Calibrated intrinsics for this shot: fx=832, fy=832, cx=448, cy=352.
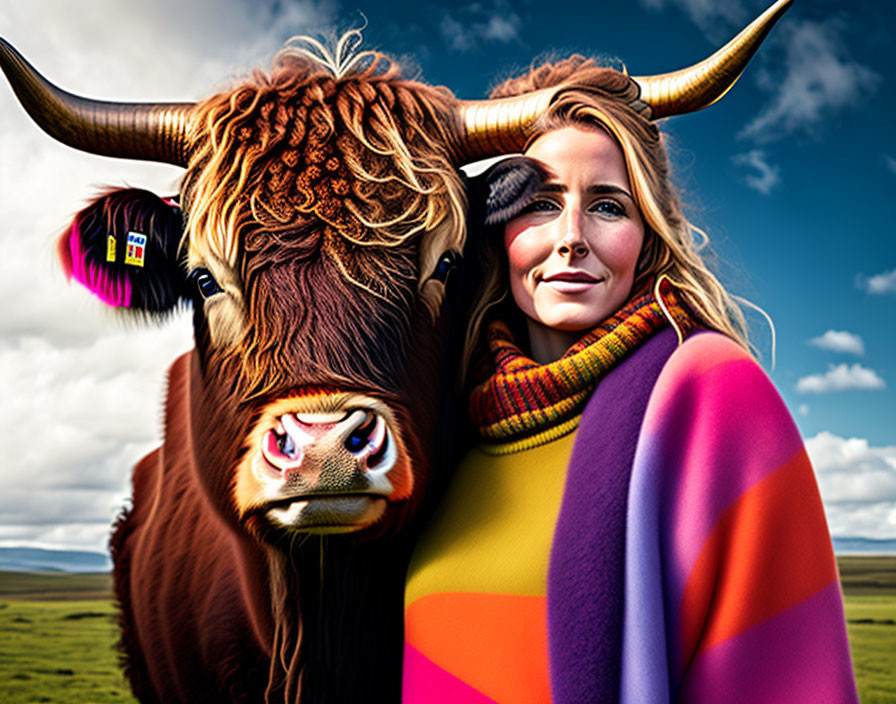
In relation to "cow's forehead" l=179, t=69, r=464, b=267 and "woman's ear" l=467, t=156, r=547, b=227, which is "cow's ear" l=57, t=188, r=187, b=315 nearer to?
"cow's forehead" l=179, t=69, r=464, b=267

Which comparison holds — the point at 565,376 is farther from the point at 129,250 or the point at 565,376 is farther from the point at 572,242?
the point at 129,250

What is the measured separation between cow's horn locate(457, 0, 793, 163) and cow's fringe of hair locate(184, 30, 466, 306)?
15 cm

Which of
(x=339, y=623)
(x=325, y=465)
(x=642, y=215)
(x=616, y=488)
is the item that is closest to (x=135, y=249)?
(x=325, y=465)

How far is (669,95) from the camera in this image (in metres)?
2.78

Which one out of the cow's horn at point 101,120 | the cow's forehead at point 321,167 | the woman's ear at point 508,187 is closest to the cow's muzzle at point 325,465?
the cow's forehead at point 321,167

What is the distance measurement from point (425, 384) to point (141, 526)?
2.67 m

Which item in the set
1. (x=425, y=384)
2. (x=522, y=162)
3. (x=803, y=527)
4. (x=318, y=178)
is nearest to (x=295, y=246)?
(x=318, y=178)

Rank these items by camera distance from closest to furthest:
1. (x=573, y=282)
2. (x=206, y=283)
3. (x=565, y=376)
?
(x=565, y=376) → (x=573, y=282) → (x=206, y=283)

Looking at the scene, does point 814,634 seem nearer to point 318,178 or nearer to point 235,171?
point 318,178

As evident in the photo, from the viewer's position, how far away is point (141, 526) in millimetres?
4547

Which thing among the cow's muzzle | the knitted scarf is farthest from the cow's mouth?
the knitted scarf

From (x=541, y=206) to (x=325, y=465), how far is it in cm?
108

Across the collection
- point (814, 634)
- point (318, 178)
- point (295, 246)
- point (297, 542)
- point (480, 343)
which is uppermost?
point (318, 178)

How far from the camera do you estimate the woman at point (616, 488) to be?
2.09m
